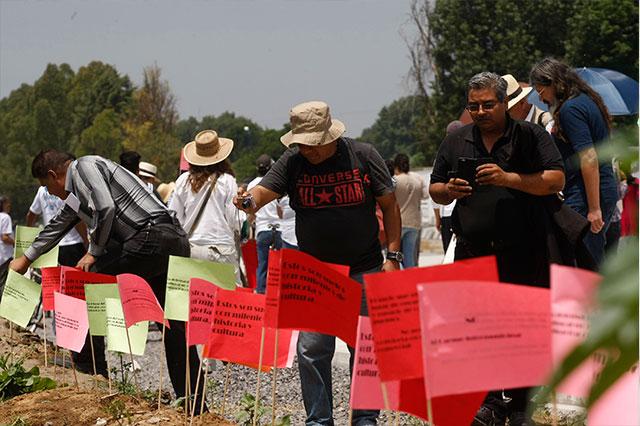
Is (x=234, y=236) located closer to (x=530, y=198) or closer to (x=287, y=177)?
(x=287, y=177)

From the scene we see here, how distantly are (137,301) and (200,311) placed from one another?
0.70 metres

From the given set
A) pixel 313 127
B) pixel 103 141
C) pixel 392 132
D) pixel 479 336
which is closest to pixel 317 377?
pixel 313 127

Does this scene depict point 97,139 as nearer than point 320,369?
No

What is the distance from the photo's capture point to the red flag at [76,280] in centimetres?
597

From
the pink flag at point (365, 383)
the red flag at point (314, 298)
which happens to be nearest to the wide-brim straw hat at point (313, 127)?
the red flag at point (314, 298)

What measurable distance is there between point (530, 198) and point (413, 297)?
→ 1784 mm

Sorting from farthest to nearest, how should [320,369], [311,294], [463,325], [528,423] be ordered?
[320,369]
[528,423]
[311,294]
[463,325]

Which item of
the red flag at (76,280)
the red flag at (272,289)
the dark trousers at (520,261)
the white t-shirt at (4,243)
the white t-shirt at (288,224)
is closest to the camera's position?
the red flag at (272,289)

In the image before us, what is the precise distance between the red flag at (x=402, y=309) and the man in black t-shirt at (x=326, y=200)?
1.89m

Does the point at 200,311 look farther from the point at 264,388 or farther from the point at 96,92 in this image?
the point at 96,92

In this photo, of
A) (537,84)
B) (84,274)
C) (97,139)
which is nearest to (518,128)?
(537,84)

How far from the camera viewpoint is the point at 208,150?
24.4 feet

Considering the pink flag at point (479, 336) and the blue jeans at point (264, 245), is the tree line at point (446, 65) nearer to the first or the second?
the blue jeans at point (264, 245)

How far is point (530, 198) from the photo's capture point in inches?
178
